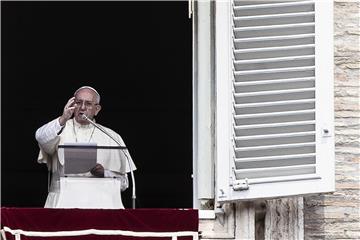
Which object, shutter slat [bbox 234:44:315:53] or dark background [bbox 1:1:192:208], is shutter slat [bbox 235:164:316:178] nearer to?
shutter slat [bbox 234:44:315:53]

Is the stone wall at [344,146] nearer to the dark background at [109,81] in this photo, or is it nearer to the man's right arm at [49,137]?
the man's right arm at [49,137]

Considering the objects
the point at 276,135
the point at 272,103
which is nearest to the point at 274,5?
the point at 272,103

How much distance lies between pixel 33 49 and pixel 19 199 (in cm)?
115

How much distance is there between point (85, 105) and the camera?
8.95 m

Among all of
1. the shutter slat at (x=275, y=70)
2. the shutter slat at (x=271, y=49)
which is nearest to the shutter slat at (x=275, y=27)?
the shutter slat at (x=271, y=49)

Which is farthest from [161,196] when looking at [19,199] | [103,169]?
[103,169]

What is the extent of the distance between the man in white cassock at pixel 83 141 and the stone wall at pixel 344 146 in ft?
3.48

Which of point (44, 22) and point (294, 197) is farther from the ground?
point (44, 22)

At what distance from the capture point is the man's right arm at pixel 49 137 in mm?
8742

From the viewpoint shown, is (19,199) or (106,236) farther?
(19,199)

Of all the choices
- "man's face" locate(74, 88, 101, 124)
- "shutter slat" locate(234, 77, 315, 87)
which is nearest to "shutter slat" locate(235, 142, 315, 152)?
"shutter slat" locate(234, 77, 315, 87)

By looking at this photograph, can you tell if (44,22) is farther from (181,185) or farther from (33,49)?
(181,185)

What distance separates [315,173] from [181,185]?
4.10m

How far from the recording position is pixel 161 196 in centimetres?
1219
